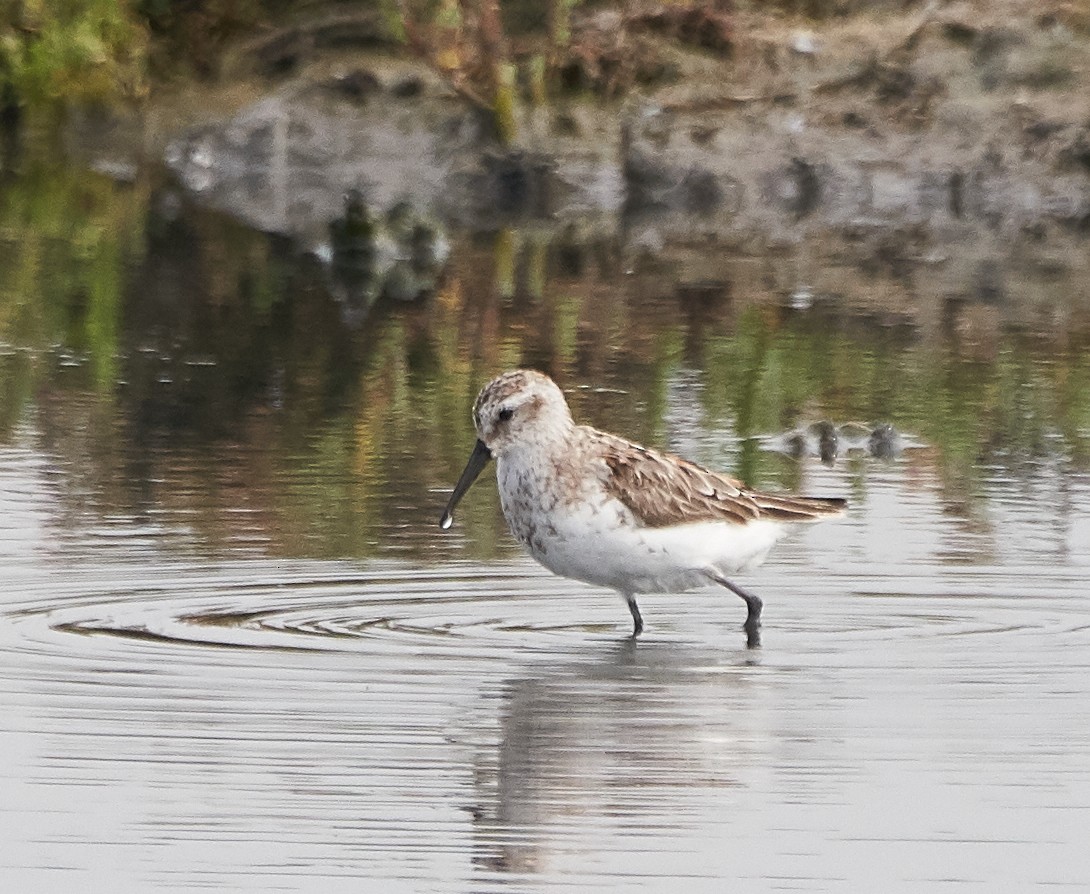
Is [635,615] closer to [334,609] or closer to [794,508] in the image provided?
[794,508]

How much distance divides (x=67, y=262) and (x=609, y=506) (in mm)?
13635

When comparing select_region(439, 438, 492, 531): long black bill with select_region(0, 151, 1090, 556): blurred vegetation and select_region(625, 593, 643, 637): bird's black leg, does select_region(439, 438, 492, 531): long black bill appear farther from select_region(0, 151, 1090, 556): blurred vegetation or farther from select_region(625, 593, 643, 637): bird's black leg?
select_region(0, 151, 1090, 556): blurred vegetation

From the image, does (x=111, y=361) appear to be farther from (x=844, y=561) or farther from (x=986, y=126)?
(x=986, y=126)

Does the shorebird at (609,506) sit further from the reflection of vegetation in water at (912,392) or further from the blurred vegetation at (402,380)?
the reflection of vegetation in water at (912,392)

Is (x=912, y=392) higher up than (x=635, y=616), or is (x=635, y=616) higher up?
(x=912, y=392)

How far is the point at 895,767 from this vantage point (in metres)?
6.89

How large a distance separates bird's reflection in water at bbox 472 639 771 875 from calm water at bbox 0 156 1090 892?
0.07 feet

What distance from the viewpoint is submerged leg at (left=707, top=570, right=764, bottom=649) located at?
28.6ft

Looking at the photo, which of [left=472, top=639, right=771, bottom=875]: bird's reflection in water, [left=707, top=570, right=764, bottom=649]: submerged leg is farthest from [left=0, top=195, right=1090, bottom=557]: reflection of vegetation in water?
[left=472, top=639, right=771, bottom=875]: bird's reflection in water

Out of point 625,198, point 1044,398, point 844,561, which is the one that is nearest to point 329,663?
point 844,561

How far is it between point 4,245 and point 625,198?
7755 millimetres

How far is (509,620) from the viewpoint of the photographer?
9.06 m

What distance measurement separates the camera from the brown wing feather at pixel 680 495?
8656mm

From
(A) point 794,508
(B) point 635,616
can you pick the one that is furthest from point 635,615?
(A) point 794,508
